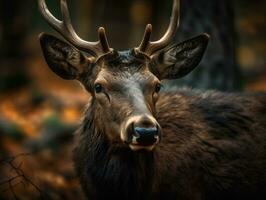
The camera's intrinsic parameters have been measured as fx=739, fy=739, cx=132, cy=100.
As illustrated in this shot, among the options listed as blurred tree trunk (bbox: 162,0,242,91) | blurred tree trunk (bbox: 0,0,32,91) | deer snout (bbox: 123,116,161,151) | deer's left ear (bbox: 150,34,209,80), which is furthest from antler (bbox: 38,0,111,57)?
blurred tree trunk (bbox: 0,0,32,91)

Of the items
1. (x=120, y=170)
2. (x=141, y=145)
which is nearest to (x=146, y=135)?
(x=141, y=145)

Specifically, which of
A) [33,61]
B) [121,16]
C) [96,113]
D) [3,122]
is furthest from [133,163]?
[121,16]

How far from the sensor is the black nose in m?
7.33

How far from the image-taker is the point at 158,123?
816 centimetres

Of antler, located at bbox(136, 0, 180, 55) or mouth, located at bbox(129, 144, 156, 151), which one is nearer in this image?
mouth, located at bbox(129, 144, 156, 151)

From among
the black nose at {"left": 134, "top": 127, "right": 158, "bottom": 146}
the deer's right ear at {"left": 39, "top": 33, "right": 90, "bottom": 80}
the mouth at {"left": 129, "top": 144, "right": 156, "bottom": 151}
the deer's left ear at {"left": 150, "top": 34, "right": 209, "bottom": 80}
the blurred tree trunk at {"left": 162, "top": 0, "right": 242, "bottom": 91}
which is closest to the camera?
the black nose at {"left": 134, "top": 127, "right": 158, "bottom": 146}

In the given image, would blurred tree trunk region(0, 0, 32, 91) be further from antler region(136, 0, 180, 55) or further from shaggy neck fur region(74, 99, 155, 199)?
shaggy neck fur region(74, 99, 155, 199)

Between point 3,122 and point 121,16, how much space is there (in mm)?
20335

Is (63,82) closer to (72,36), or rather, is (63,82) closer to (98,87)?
(72,36)

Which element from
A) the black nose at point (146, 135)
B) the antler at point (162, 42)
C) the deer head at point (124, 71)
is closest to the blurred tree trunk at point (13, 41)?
the deer head at point (124, 71)

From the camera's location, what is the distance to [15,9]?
21.4 metres

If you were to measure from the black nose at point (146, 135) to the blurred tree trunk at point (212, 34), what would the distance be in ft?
12.7

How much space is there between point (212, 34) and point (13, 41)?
12.2m

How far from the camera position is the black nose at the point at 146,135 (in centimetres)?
733
